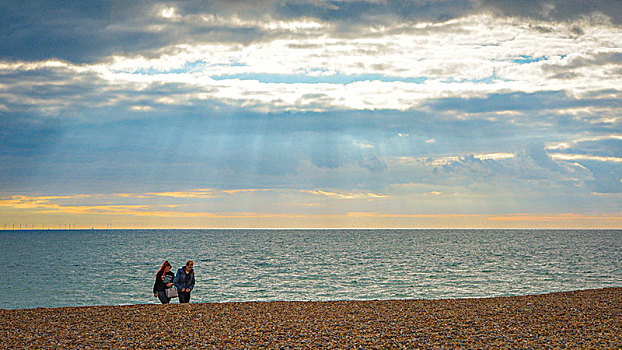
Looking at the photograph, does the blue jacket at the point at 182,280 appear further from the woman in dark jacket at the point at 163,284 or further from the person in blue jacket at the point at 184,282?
the woman in dark jacket at the point at 163,284

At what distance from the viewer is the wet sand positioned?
44.8 feet

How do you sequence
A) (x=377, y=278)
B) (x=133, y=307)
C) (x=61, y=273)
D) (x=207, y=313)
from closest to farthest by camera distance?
(x=207, y=313)
(x=133, y=307)
(x=377, y=278)
(x=61, y=273)

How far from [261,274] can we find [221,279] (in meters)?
5.41

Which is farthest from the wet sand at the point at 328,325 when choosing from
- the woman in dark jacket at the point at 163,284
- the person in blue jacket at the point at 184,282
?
the woman in dark jacket at the point at 163,284

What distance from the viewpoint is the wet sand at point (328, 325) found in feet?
44.8

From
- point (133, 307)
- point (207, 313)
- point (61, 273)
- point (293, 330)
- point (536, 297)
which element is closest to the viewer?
point (293, 330)

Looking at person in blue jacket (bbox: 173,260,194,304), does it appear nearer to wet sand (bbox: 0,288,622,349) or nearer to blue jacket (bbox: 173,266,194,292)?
blue jacket (bbox: 173,266,194,292)

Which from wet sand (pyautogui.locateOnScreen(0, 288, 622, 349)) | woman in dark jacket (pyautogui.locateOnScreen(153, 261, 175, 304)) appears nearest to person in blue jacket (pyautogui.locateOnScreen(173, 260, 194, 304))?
woman in dark jacket (pyautogui.locateOnScreen(153, 261, 175, 304))

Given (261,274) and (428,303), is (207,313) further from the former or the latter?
(261,274)

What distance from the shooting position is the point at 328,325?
51.2 ft

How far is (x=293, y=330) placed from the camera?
1495 centimetres

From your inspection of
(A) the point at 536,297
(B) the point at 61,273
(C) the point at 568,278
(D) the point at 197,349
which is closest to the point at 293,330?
(D) the point at 197,349

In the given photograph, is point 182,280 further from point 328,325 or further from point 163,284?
point 328,325

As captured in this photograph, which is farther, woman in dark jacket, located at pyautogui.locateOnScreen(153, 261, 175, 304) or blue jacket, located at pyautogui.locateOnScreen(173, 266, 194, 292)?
blue jacket, located at pyautogui.locateOnScreen(173, 266, 194, 292)
